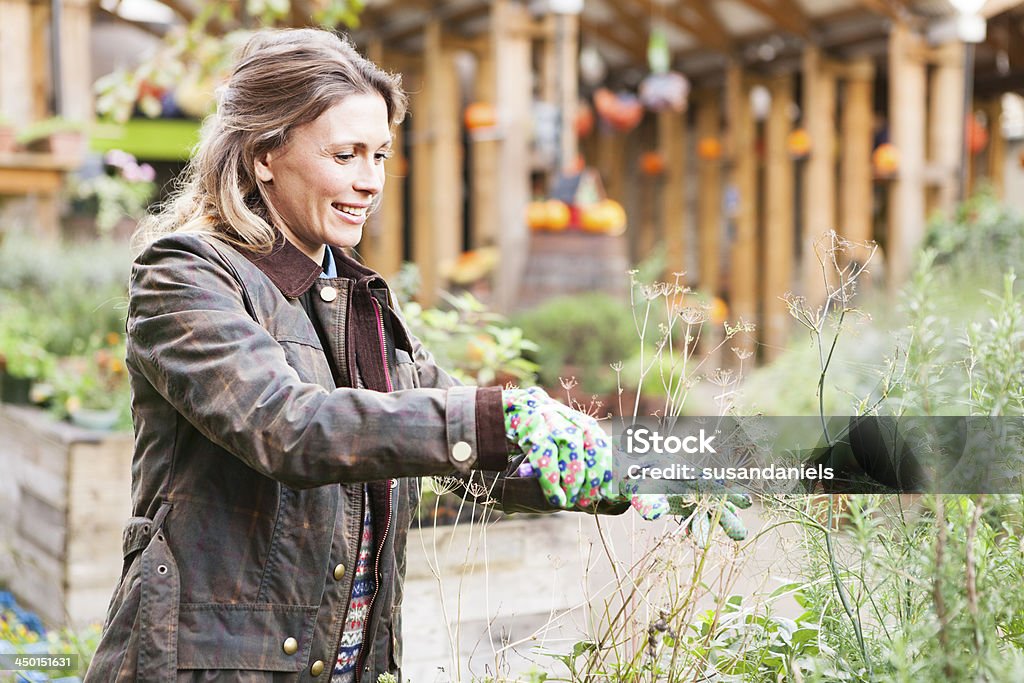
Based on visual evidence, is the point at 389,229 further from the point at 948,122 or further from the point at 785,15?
the point at 948,122

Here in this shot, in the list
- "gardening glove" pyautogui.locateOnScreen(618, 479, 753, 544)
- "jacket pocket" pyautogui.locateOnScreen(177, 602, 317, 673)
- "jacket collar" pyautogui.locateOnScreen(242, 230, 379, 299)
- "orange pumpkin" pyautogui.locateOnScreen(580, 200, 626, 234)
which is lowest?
"jacket pocket" pyautogui.locateOnScreen(177, 602, 317, 673)

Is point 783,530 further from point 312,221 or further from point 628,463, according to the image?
point 312,221

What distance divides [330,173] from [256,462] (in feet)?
1.48

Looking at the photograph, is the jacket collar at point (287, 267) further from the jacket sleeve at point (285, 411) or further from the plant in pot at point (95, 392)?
the plant in pot at point (95, 392)

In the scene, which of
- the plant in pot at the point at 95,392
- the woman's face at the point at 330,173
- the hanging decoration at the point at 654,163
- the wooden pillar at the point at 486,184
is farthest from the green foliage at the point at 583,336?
the hanging decoration at the point at 654,163

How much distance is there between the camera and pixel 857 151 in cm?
903

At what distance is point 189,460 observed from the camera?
4.79ft

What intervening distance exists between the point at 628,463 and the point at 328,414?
13.4 inches

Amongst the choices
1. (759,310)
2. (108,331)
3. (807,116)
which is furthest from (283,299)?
(759,310)

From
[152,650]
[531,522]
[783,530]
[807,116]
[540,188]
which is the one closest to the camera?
[152,650]

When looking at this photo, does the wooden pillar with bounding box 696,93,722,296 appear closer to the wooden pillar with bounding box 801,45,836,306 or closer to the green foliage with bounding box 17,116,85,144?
the wooden pillar with bounding box 801,45,836,306

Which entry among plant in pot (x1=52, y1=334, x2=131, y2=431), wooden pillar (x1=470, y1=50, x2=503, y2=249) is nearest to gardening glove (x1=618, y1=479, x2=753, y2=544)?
plant in pot (x1=52, y1=334, x2=131, y2=431)

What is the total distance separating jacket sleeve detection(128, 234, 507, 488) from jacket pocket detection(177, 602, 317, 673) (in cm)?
24

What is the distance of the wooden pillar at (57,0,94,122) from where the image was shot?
7.89 m
